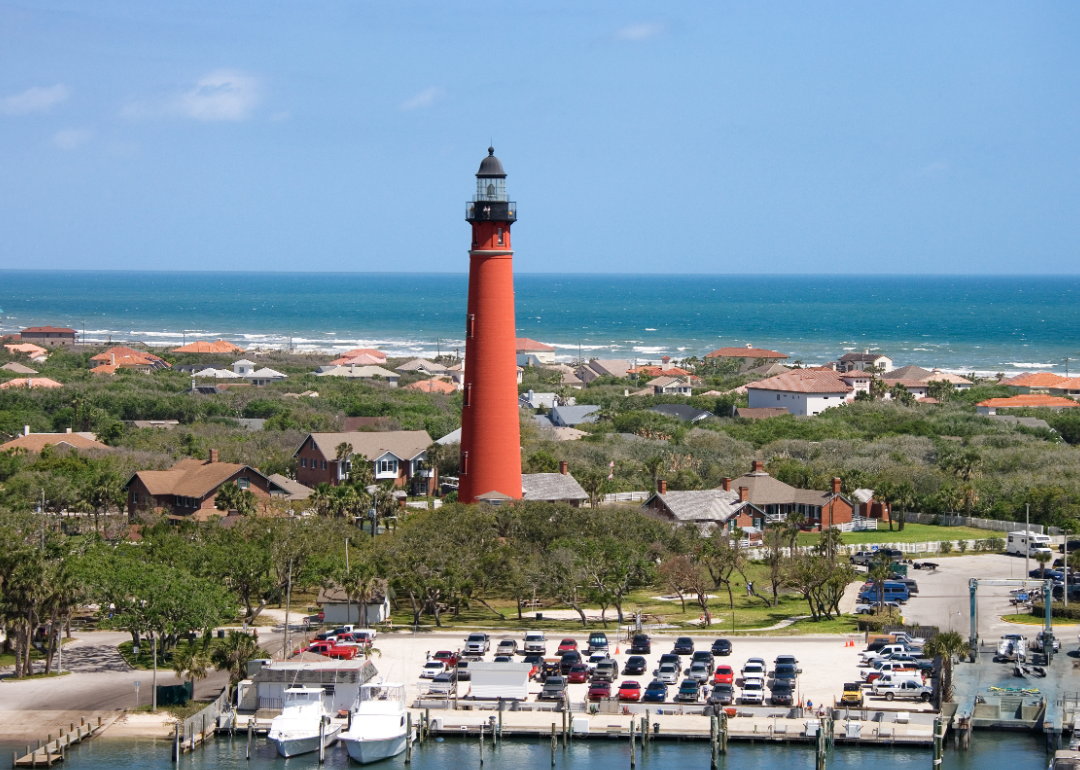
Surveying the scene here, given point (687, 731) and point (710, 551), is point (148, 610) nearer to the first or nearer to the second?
point (687, 731)

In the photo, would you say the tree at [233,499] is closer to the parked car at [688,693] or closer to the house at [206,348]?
the parked car at [688,693]

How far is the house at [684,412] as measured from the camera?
321 feet

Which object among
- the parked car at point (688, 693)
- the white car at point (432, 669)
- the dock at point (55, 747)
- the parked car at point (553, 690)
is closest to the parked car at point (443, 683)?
the white car at point (432, 669)

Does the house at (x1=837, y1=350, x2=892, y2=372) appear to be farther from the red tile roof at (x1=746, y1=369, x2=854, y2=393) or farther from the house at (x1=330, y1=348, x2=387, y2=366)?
the house at (x1=330, y1=348, x2=387, y2=366)

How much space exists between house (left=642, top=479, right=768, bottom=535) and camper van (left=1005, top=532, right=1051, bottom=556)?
975 cm

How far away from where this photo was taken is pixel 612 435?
84.9 metres

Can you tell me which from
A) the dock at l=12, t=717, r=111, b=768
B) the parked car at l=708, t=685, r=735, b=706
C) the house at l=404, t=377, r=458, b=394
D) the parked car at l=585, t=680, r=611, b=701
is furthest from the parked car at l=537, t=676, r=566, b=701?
the house at l=404, t=377, r=458, b=394

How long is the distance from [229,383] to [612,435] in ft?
152

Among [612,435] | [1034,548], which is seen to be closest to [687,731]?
[1034,548]

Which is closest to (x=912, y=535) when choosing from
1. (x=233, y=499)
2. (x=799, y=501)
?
(x=799, y=501)

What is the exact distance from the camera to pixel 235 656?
130ft

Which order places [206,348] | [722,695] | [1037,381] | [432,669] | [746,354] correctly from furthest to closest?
1. [206,348]
2. [746,354]
3. [1037,381]
4. [432,669]
5. [722,695]

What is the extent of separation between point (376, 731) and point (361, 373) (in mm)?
94657

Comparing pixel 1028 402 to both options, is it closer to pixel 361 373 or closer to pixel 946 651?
pixel 361 373
